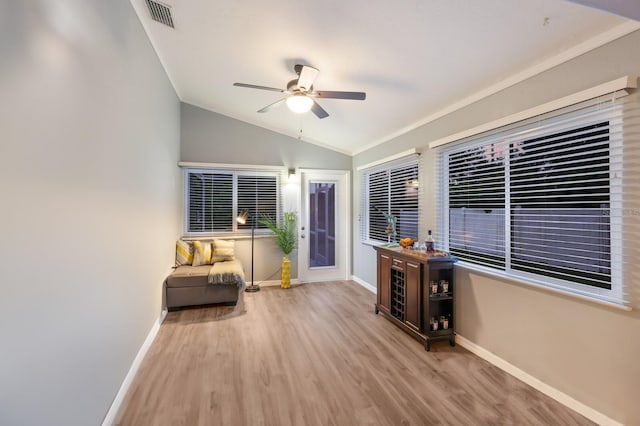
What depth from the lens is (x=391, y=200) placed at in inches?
175

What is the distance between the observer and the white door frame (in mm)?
5414

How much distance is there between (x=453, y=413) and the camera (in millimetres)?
1979

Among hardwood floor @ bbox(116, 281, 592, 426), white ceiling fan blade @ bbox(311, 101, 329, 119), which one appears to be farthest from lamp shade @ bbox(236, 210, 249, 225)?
white ceiling fan blade @ bbox(311, 101, 329, 119)

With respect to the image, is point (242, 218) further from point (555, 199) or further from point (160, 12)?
point (555, 199)

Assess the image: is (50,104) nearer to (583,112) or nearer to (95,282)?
(95,282)

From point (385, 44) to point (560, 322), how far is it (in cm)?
256

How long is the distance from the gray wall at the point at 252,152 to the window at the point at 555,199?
2.98m

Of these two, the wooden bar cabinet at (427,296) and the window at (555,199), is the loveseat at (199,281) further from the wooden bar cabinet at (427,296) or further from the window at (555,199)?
the window at (555,199)

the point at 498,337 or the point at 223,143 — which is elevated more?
the point at 223,143

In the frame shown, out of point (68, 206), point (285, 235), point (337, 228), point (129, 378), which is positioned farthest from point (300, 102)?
point (337, 228)

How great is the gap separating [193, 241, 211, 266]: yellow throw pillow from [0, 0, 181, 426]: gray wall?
1827 millimetres

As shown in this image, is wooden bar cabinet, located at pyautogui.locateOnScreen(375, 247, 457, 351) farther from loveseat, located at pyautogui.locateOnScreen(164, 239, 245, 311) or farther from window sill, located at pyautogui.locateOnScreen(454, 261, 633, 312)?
loveseat, located at pyautogui.locateOnScreen(164, 239, 245, 311)

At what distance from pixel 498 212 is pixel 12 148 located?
10.6ft

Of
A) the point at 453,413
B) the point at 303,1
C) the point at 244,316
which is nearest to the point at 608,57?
the point at 303,1
